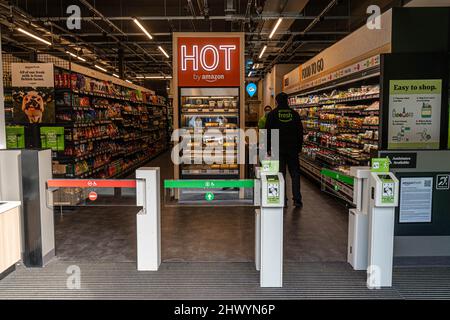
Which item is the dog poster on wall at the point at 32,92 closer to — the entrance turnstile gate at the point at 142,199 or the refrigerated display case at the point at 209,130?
the refrigerated display case at the point at 209,130

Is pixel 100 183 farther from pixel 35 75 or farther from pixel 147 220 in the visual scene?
pixel 35 75

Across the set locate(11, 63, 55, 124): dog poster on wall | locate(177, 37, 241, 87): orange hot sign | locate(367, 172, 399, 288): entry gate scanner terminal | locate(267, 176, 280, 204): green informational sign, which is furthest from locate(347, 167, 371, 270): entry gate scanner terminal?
locate(11, 63, 55, 124): dog poster on wall

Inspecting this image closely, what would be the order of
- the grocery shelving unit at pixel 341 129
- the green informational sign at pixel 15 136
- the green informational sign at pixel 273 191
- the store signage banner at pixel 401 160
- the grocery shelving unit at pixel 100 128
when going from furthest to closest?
the grocery shelving unit at pixel 100 128 → the green informational sign at pixel 15 136 → the grocery shelving unit at pixel 341 129 → the store signage banner at pixel 401 160 → the green informational sign at pixel 273 191

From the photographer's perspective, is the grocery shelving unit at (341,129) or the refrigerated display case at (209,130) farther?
the refrigerated display case at (209,130)

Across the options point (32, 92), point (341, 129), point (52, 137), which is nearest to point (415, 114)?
point (341, 129)

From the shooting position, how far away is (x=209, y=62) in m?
7.67

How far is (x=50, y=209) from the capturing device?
475 cm

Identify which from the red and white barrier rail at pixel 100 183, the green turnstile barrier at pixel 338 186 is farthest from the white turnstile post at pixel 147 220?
the green turnstile barrier at pixel 338 186

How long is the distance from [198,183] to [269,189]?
913 millimetres

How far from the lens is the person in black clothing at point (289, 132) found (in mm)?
7445

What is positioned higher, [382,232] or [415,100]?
[415,100]

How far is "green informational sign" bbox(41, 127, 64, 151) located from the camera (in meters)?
7.18

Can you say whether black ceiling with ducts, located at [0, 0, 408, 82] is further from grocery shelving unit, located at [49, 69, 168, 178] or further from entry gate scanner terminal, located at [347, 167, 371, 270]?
entry gate scanner terminal, located at [347, 167, 371, 270]

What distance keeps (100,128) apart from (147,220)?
563cm
